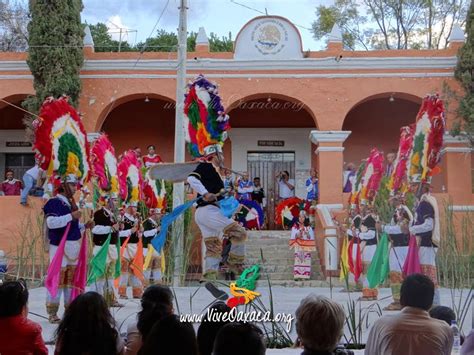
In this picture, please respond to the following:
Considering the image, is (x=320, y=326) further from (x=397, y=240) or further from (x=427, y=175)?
(x=397, y=240)

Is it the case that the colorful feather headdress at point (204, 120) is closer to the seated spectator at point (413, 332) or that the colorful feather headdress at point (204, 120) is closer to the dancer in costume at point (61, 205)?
the dancer in costume at point (61, 205)

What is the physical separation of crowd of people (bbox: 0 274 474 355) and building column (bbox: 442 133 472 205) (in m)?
8.72

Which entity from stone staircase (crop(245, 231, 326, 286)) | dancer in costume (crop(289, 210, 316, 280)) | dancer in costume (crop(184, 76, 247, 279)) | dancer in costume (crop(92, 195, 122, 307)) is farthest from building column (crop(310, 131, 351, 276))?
dancer in costume (crop(184, 76, 247, 279))

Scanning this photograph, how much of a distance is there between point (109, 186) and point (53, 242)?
1637mm

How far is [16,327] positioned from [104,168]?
16.0 ft

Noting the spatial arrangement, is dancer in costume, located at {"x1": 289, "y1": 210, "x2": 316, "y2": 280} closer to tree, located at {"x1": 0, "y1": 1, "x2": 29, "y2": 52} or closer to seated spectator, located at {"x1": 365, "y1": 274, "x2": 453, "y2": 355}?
seated spectator, located at {"x1": 365, "y1": 274, "x2": 453, "y2": 355}

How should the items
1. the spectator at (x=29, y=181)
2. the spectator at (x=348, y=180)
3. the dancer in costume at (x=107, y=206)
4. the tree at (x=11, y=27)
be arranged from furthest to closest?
the tree at (x=11, y=27) → the spectator at (x=29, y=181) → the spectator at (x=348, y=180) → the dancer in costume at (x=107, y=206)

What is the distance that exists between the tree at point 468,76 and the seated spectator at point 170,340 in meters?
10.6

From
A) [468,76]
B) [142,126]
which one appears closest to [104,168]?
[142,126]

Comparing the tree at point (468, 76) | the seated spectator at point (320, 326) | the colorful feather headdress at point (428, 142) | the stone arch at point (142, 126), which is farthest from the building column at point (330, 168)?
the seated spectator at point (320, 326)

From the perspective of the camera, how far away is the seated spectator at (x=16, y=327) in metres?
3.88

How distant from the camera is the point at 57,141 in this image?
284 inches

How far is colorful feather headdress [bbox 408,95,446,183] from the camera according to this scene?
7199 millimetres

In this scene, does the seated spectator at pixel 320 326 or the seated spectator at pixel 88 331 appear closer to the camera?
the seated spectator at pixel 320 326
